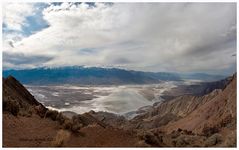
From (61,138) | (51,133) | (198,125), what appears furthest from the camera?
(198,125)

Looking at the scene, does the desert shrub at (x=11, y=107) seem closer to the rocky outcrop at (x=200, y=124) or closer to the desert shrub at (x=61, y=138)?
the desert shrub at (x=61, y=138)

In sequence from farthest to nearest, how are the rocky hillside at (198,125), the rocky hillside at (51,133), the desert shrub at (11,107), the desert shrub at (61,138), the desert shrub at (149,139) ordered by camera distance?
1. the desert shrub at (11,107)
2. the rocky hillside at (198,125)
3. the desert shrub at (149,139)
4. the rocky hillside at (51,133)
5. the desert shrub at (61,138)

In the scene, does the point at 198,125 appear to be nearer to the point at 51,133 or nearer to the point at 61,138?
the point at 51,133

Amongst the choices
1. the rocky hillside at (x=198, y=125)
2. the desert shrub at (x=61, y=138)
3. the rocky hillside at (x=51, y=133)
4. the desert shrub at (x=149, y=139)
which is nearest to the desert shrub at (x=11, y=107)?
the rocky hillside at (x=51, y=133)

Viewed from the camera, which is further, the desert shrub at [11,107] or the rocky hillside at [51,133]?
the desert shrub at [11,107]

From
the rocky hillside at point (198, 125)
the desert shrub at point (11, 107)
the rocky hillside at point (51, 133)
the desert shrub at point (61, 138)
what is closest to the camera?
the desert shrub at point (61, 138)

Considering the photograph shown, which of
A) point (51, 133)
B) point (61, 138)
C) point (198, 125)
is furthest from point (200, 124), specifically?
point (61, 138)

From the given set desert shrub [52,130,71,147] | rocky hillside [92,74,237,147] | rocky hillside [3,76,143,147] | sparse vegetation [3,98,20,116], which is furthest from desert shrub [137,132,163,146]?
sparse vegetation [3,98,20,116]

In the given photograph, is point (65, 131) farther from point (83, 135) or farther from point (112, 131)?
point (112, 131)

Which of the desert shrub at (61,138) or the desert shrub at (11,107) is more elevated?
the desert shrub at (11,107)

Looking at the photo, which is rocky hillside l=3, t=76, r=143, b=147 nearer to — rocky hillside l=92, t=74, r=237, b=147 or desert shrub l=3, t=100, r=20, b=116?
desert shrub l=3, t=100, r=20, b=116
